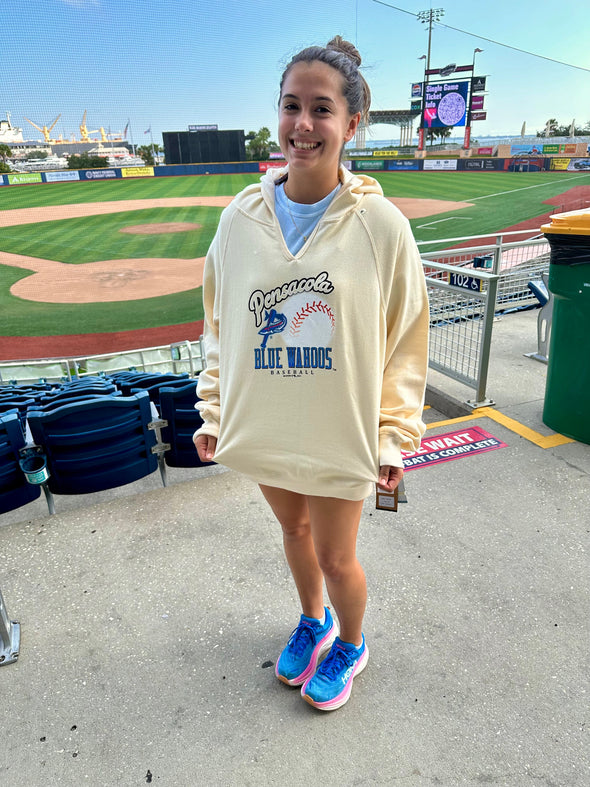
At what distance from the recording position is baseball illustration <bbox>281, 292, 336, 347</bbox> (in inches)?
48.8

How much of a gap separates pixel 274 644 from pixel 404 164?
158 feet

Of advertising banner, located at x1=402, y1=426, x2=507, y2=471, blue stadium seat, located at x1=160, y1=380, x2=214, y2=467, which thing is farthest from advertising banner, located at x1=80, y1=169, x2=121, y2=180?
advertising banner, located at x1=402, y1=426, x2=507, y2=471

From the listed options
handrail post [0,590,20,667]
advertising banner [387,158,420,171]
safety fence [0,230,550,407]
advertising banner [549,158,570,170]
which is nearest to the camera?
handrail post [0,590,20,667]

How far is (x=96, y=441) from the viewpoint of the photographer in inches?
107

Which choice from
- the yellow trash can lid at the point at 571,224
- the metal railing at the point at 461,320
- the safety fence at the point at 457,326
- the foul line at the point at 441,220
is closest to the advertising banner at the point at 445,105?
the foul line at the point at 441,220

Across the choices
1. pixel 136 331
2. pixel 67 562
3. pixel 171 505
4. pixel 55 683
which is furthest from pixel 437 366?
pixel 136 331

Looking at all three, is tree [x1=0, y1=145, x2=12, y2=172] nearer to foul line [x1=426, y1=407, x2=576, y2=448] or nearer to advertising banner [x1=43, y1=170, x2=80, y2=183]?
advertising banner [x1=43, y1=170, x2=80, y2=183]

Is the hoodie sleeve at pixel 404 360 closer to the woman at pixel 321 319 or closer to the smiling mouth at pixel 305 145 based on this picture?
the woman at pixel 321 319

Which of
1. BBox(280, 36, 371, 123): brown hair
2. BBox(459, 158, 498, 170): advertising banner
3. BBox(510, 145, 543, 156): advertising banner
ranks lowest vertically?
BBox(280, 36, 371, 123): brown hair

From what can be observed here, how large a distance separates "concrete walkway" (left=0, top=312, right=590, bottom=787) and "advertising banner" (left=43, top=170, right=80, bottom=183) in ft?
133

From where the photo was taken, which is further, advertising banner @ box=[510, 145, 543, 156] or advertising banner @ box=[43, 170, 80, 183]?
advertising banner @ box=[510, 145, 543, 156]

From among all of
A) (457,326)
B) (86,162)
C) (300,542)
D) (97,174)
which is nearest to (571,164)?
(97,174)

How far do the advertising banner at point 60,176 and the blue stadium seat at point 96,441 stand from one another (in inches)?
1579

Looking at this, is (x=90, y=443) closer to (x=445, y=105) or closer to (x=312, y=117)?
(x=312, y=117)
